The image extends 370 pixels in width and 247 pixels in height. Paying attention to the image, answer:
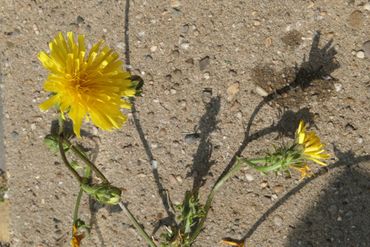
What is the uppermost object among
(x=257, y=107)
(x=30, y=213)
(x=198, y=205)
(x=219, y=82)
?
(x=219, y=82)

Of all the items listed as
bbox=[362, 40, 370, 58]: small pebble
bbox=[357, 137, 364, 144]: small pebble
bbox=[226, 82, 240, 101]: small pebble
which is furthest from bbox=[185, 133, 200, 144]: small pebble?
bbox=[362, 40, 370, 58]: small pebble

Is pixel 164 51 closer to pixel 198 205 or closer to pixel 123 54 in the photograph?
pixel 123 54

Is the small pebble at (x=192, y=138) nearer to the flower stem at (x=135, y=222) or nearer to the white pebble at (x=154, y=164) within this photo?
the white pebble at (x=154, y=164)

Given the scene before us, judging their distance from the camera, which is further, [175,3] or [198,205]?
[175,3]

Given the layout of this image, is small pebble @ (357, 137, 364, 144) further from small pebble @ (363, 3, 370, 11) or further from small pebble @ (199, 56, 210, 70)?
small pebble @ (199, 56, 210, 70)

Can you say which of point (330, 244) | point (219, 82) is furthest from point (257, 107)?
point (330, 244)

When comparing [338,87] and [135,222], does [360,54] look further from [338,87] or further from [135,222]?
[135,222]

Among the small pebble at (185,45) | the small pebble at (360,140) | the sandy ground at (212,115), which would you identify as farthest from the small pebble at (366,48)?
the small pebble at (185,45)
